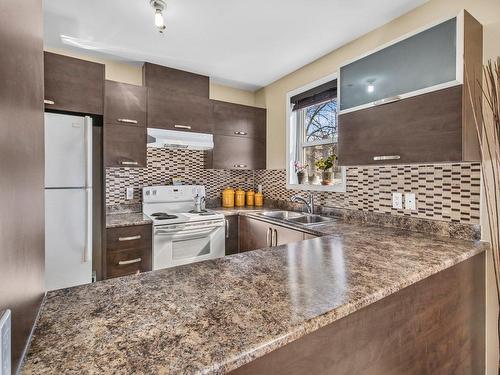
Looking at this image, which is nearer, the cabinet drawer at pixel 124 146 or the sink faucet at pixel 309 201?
the cabinet drawer at pixel 124 146

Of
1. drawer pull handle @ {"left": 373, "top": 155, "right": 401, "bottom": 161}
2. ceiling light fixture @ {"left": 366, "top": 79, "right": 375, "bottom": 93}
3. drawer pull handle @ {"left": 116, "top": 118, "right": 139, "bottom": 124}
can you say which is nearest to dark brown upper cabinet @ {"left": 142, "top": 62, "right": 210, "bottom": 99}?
drawer pull handle @ {"left": 116, "top": 118, "right": 139, "bottom": 124}

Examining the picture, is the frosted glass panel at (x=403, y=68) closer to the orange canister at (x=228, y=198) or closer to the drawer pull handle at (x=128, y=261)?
the orange canister at (x=228, y=198)

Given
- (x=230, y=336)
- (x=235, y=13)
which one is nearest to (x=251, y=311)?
(x=230, y=336)

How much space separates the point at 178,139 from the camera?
2.83m

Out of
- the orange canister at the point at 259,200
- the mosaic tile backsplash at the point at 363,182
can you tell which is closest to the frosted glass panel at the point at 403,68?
the mosaic tile backsplash at the point at 363,182

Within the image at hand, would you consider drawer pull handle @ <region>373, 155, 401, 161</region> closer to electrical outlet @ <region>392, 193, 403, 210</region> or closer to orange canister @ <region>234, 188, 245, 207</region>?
electrical outlet @ <region>392, 193, 403, 210</region>

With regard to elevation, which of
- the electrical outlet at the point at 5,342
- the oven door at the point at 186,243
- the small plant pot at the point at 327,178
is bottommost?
the oven door at the point at 186,243

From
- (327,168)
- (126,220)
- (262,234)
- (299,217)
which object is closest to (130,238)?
(126,220)

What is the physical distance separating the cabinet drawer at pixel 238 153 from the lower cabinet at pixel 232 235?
692 millimetres

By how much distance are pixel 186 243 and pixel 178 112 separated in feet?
4.66

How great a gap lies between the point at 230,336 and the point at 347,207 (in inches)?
81.4

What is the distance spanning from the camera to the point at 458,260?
1.30 metres

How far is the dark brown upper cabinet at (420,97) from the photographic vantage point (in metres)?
1.41

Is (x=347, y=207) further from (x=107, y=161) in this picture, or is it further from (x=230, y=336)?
(x=107, y=161)
